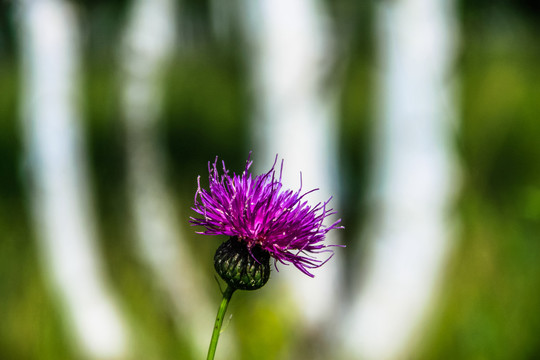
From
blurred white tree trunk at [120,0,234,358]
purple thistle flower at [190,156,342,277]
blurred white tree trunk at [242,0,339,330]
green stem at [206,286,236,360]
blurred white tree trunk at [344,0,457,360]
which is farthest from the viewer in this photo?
blurred white tree trunk at [120,0,234,358]

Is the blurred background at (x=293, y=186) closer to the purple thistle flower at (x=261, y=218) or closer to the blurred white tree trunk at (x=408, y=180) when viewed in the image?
the blurred white tree trunk at (x=408, y=180)

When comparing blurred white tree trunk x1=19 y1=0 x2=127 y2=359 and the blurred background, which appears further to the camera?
blurred white tree trunk x1=19 y1=0 x2=127 y2=359

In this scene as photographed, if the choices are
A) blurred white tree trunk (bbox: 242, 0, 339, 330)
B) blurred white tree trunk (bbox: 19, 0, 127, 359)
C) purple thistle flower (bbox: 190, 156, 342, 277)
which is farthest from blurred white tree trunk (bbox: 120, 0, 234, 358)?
purple thistle flower (bbox: 190, 156, 342, 277)

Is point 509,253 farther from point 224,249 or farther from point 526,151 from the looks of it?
point 224,249

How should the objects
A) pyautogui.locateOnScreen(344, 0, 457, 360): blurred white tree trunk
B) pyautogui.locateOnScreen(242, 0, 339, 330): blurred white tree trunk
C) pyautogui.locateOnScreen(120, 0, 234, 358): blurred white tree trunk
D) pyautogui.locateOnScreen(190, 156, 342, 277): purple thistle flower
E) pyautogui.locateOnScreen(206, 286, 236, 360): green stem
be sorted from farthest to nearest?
1. pyautogui.locateOnScreen(120, 0, 234, 358): blurred white tree trunk
2. pyautogui.locateOnScreen(344, 0, 457, 360): blurred white tree trunk
3. pyautogui.locateOnScreen(242, 0, 339, 330): blurred white tree trunk
4. pyautogui.locateOnScreen(190, 156, 342, 277): purple thistle flower
5. pyautogui.locateOnScreen(206, 286, 236, 360): green stem

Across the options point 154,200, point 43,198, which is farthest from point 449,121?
point 43,198

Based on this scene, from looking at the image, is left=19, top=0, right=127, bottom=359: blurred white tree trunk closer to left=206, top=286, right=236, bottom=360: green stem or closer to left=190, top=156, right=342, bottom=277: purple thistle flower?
left=190, top=156, right=342, bottom=277: purple thistle flower

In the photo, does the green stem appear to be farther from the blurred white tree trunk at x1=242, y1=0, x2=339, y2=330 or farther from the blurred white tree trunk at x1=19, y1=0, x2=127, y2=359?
the blurred white tree trunk at x1=19, y1=0, x2=127, y2=359

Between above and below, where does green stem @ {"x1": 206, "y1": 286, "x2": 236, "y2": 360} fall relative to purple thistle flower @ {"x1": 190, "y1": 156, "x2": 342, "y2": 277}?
below
